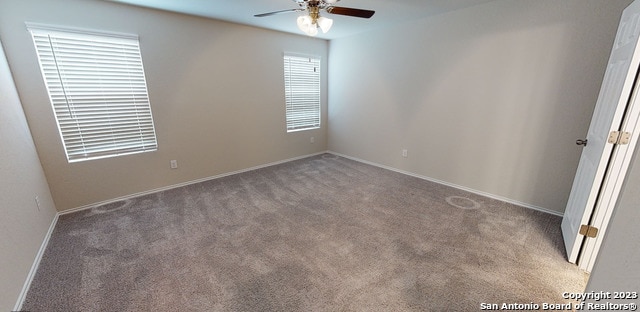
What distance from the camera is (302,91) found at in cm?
470

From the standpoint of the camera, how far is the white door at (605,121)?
163 cm

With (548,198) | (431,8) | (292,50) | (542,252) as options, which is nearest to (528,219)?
(548,198)

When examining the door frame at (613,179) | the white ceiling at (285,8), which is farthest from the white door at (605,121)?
the white ceiling at (285,8)

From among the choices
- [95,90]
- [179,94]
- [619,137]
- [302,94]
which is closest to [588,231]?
[619,137]

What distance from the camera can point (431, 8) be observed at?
2.97 meters

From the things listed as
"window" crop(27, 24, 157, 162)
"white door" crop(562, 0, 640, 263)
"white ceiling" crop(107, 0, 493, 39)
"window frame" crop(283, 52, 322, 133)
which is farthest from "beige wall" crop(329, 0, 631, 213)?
"window" crop(27, 24, 157, 162)

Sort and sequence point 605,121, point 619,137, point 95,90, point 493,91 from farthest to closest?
point 493,91 < point 95,90 < point 605,121 < point 619,137

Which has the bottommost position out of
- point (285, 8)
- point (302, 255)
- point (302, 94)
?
point (302, 255)

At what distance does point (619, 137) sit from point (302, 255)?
2494mm

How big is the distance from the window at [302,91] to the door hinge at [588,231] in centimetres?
401

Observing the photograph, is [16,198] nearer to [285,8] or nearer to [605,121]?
[285,8]

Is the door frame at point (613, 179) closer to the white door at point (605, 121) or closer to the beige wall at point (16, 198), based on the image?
the white door at point (605, 121)

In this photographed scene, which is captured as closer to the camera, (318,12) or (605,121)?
(605,121)

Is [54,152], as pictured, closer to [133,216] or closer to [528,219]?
[133,216]
